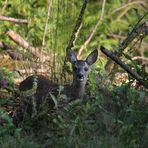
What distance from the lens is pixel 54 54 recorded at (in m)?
9.52

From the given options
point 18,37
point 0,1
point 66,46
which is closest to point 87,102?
point 66,46

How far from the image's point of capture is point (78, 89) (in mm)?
8812

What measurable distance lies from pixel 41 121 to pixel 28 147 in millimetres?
966

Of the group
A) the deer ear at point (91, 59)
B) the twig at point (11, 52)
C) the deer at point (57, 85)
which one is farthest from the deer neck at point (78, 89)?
the twig at point (11, 52)

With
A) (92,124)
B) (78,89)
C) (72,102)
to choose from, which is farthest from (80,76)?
(92,124)

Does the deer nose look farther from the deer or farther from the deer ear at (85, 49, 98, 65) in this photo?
the deer ear at (85, 49, 98, 65)

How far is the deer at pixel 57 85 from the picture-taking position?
8555 mm

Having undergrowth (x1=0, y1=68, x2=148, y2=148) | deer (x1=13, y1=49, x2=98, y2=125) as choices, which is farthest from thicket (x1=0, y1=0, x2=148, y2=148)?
deer (x1=13, y1=49, x2=98, y2=125)

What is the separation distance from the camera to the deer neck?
8.77 m

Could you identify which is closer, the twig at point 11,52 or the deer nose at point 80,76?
the deer nose at point 80,76

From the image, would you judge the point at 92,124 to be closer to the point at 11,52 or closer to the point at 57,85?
the point at 57,85

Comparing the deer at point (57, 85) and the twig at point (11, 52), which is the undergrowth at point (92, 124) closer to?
the deer at point (57, 85)

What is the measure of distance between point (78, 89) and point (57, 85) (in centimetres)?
29

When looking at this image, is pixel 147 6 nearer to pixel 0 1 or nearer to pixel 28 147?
pixel 0 1
